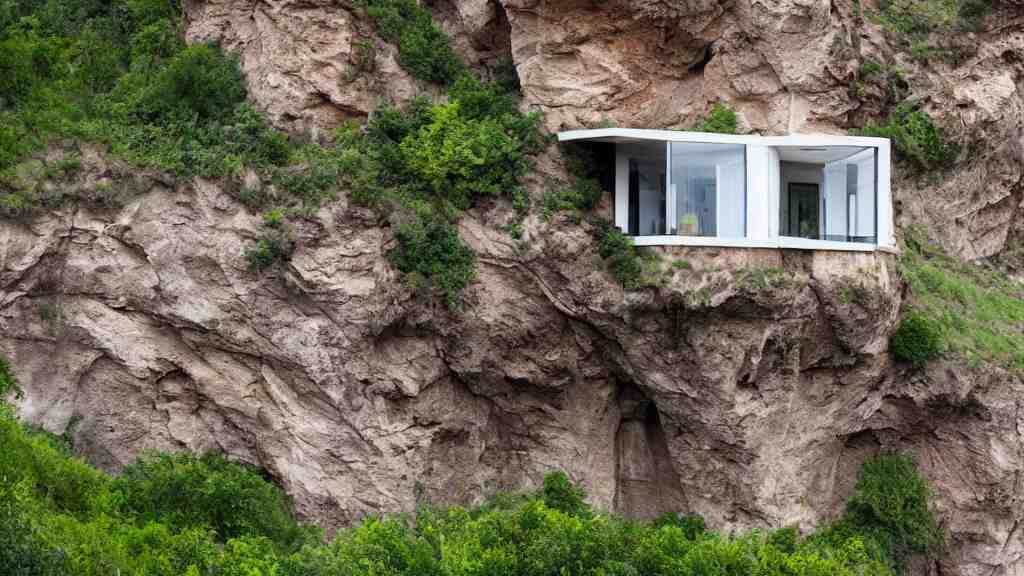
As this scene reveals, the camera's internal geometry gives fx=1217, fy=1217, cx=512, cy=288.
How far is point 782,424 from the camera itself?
2455 cm

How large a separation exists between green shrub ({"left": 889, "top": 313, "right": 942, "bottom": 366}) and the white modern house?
6.18ft

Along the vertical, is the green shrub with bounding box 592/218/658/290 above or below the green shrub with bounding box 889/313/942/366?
above

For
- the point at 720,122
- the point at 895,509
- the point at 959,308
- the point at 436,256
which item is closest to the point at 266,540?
the point at 436,256

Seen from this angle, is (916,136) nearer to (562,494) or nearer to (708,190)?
(708,190)

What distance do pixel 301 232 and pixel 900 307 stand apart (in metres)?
12.4

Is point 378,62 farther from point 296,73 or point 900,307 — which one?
point 900,307

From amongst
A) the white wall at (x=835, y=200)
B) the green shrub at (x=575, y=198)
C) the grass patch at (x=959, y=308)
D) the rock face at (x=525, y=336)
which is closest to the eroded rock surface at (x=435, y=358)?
the rock face at (x=525, y=336)

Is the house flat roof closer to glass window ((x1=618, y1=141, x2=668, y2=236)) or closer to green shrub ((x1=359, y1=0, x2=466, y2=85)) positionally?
glass window ((x1=618, y1=141, x2=668, y2=236))

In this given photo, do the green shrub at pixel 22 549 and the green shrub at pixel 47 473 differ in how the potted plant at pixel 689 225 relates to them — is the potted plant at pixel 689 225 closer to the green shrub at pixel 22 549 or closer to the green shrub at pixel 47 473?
the green shrub at pixel 47 473

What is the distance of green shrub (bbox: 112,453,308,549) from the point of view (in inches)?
808

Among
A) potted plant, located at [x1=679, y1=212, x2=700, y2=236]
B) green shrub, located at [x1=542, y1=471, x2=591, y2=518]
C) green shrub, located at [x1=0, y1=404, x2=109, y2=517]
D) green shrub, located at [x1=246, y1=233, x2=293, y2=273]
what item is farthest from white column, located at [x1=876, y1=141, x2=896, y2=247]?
green shrub, located at [x1=0, y1=404, x2=109, y2=517]

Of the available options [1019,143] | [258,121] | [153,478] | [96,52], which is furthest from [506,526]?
[1019,143]

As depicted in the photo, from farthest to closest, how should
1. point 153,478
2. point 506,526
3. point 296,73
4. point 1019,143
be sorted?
point 1019,143, point 296,73, point 153,478, point 506,526

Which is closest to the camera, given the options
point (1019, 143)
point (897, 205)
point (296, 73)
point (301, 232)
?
point (301, 232)
